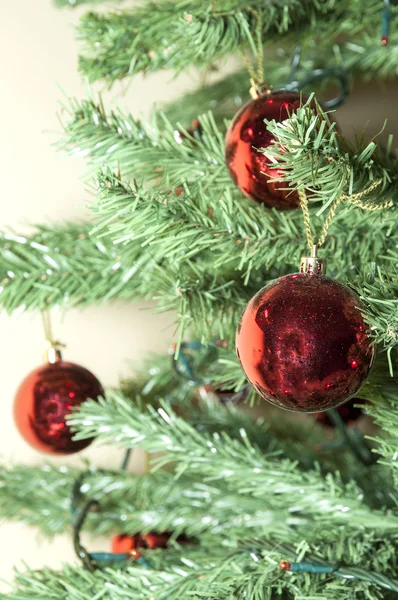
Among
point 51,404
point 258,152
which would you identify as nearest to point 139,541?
point 51,404

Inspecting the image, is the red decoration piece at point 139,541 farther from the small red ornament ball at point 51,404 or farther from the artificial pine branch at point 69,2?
the artificial pine branch at point 69,2

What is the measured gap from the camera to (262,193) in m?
0.43

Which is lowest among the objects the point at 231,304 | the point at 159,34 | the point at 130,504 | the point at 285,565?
the point at 130,504

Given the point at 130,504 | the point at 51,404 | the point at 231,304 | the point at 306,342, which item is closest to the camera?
the point at 306,342

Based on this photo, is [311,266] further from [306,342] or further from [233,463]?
[233,463]

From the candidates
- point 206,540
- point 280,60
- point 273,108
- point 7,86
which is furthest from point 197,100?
point 206,540

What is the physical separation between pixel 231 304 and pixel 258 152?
0.10 metres

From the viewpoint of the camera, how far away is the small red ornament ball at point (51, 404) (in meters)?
0.60

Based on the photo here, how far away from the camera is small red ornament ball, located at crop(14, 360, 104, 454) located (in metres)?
0.60

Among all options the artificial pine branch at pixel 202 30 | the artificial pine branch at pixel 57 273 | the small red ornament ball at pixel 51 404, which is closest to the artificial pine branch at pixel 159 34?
the artificial pine branch at pixel 202 30

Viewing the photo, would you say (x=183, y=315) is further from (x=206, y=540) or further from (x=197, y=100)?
(x=197, y=100)

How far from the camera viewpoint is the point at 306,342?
0.35m

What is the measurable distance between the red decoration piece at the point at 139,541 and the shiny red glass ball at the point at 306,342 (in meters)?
0.35

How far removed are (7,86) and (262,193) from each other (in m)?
0.42
